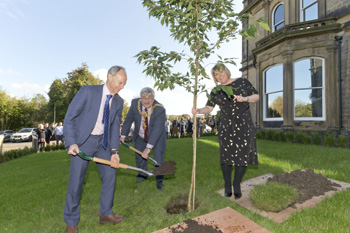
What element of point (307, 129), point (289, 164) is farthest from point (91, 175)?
point (307, 129)

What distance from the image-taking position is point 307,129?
11.4 m

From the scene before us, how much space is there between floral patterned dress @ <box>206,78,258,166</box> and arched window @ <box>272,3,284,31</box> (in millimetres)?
14317

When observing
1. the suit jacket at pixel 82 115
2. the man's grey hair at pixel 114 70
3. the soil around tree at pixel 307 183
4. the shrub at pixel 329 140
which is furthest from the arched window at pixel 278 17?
the suit jacket at pixel 82 115

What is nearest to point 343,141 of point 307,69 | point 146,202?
point 307,69

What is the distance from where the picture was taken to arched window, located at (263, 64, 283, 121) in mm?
13539

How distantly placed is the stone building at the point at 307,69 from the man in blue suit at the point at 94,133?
35.8 ft

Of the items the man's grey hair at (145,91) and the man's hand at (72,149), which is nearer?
the man's hand at (72,149)

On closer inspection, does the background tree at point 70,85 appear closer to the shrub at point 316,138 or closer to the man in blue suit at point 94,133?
the shrub at point 316,138

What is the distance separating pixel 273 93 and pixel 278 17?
19.5 feet

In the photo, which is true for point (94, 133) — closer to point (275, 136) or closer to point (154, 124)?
point (154, 124)

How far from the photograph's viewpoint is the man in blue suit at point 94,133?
2.67 metres

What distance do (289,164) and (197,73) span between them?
13.7 feet

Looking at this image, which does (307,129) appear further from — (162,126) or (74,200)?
(74,200)

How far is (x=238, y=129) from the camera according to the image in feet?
11.5
